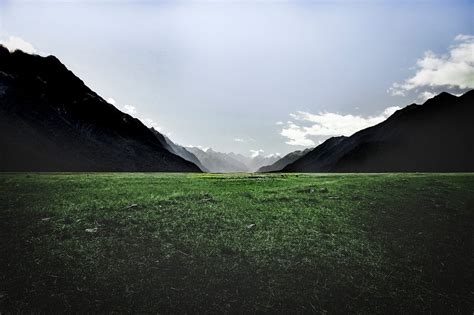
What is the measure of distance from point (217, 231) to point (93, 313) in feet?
30.2

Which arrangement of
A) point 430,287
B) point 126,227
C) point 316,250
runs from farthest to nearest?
point 126,227 → point 316,250 → point 430,287

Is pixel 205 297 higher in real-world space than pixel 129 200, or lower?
lower

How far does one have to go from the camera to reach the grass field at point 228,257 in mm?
13289

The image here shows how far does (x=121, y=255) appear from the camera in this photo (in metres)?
16.1

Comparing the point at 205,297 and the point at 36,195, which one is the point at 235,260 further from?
the point at 36,195

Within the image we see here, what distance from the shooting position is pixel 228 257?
653 inches

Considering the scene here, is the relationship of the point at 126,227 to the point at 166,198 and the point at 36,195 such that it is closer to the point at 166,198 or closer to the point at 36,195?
the point at 166,198

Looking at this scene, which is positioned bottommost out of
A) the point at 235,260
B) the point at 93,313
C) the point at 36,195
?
the point at 93,313

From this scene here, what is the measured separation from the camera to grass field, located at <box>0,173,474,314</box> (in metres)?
13.3

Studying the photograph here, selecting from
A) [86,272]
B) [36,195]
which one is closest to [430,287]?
[86,272]

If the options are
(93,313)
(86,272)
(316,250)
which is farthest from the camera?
(316,250)

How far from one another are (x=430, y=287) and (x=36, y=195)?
1210 inches

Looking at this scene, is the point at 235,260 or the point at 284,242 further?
the point at 284,242

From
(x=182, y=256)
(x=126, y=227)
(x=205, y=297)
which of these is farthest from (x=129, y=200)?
(x=205, y=297)
